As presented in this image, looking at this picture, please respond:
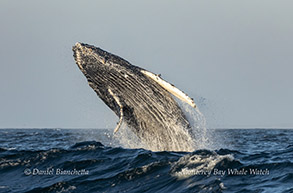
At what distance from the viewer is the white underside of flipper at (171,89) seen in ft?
40.6

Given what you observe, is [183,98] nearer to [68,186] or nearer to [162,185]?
[162,185]

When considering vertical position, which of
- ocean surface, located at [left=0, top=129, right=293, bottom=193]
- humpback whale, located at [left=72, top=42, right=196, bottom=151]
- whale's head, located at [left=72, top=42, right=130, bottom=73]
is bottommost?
ocean surface, located at [left=0, top=129, right=293, bottom=193]

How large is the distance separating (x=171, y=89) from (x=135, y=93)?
1.23 m

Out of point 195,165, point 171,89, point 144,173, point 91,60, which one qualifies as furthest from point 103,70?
point 195,165

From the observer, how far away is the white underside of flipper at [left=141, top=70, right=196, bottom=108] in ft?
40.6

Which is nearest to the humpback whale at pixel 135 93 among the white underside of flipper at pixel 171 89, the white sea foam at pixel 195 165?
the white underside of flipper at pixel 171 89

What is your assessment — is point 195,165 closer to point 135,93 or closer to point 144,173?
point 144,173

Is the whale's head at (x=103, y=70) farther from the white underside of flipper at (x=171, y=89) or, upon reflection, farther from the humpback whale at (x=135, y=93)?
the white underside of flipper at (x=171, y=89)

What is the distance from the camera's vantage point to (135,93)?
13.2 meters

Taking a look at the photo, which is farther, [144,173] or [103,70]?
[103,70]

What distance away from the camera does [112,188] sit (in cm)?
1023

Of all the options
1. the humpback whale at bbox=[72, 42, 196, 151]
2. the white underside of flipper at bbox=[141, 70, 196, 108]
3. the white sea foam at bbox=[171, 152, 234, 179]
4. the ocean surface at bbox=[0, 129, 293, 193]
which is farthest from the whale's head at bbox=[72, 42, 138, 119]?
the white sea foam at bbox=[171, 152, 234, 179]

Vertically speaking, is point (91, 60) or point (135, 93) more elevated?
point (91, 60)

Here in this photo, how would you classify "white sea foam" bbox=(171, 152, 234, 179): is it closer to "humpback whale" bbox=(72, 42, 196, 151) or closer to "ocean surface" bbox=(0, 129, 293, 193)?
"ocean surface" bbox=(0, 129, 293, 193)
